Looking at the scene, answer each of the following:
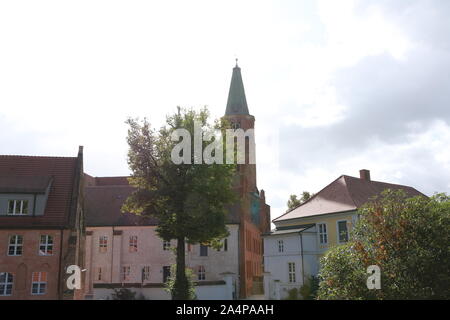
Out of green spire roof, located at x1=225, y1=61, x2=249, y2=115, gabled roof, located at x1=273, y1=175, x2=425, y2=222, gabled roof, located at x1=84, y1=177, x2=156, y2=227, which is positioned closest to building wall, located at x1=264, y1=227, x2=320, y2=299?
gabled roof, located at x1=273, y1=175, x2=425, y2=222

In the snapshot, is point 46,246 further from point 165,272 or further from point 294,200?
point 294,200

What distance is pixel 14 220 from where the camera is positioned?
100 feet

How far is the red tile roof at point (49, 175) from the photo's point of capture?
1204 inches

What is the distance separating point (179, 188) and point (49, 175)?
11.8m

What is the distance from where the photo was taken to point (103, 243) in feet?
145

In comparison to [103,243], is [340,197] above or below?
above

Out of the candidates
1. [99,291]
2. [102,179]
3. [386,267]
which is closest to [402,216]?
[386,267]

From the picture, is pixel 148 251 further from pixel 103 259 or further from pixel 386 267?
pixel 386 267

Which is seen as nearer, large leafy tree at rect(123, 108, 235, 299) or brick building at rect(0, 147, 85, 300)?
large leafy tree at rect(123, 108, 235, 299)

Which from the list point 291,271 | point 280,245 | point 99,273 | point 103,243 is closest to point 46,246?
point 99,273

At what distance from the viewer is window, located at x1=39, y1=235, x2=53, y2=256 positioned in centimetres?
3002

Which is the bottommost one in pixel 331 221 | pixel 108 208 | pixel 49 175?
pixel 331 221

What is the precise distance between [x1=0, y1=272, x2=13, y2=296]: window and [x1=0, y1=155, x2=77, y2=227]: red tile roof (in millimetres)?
3268

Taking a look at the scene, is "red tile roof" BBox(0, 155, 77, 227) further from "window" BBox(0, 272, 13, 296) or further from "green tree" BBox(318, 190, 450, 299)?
"green tree" BBox(318, 190, 450, 299)
